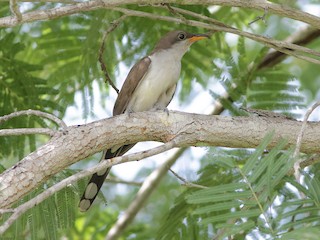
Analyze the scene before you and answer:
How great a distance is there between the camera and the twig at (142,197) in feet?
23.4

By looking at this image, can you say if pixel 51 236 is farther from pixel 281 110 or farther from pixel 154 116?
pixel 281 110

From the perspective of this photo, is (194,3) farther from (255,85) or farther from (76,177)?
(255,85)

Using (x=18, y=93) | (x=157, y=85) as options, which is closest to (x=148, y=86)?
(x=157, y=85)

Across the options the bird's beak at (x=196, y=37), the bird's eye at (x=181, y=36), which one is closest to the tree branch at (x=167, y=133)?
the bird's beak at (x=196, y=37)

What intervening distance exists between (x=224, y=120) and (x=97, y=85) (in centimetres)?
225

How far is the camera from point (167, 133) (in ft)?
15.4

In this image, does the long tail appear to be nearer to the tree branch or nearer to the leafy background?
the leafy background

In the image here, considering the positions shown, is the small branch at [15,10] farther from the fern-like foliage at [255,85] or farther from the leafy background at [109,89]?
the fern-like foliage at [255,85]

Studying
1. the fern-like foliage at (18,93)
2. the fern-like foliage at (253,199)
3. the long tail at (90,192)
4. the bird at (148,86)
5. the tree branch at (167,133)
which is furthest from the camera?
the bird at (148,86)

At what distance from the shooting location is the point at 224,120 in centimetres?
474

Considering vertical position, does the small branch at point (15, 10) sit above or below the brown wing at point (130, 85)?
below

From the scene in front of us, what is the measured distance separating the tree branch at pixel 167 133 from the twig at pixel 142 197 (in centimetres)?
243

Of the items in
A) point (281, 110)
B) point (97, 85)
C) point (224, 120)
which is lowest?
point (224, 120)

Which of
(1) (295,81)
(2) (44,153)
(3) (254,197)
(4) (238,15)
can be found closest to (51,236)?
(2) (44,153)
